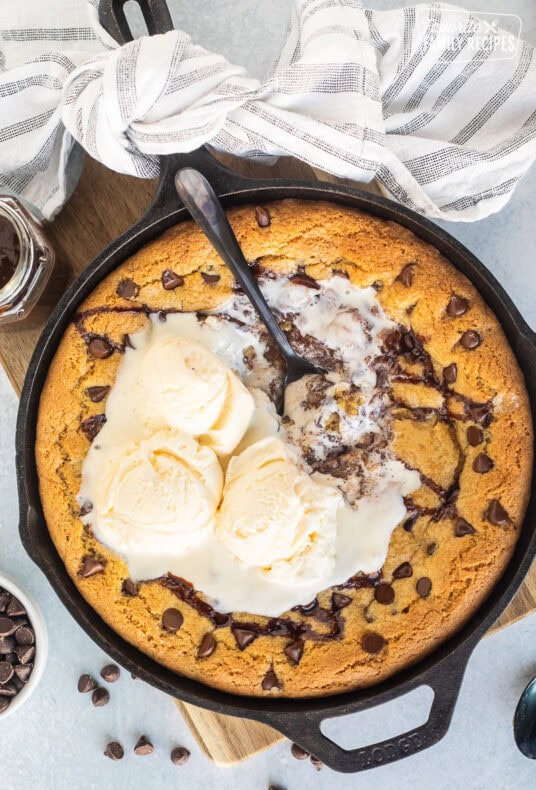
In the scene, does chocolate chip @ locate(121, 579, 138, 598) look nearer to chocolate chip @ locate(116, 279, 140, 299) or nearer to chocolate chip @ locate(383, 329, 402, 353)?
chocolate chip @ locate(116, 279, 140, 299)

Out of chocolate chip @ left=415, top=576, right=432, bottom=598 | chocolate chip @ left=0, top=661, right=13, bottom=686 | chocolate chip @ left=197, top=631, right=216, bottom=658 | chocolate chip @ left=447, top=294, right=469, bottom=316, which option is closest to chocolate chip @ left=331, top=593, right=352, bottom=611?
chocolate chip @ left=415, top=576, right=432, bottom=598

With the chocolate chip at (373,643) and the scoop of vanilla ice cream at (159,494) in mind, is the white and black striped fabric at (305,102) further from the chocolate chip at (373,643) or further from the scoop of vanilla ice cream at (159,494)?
the chocolate chip at (373,643)

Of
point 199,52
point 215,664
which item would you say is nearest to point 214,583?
point 215,664

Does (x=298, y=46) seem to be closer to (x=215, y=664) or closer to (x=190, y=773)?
(x=215, y=664)

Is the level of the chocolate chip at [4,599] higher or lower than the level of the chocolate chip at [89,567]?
lower

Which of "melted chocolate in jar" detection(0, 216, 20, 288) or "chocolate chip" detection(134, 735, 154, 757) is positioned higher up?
"melted chocolate in jar" detection(0, 216, 20, 288)

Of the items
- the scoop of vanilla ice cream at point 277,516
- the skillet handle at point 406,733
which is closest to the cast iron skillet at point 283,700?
the skillet handle at point 406,733
